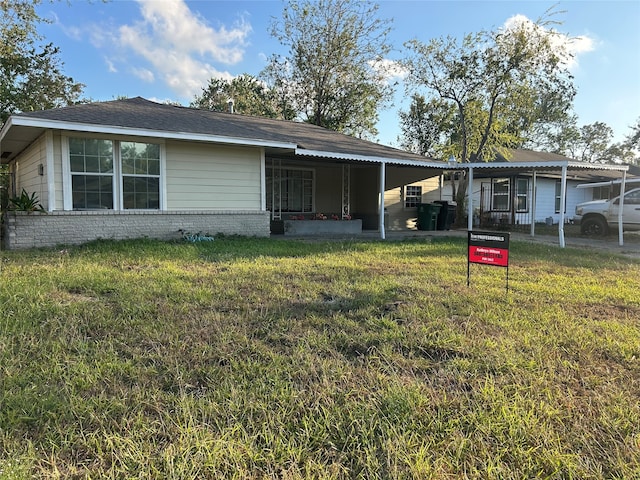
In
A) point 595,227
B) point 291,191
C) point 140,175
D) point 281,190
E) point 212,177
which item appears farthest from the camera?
point 291,191

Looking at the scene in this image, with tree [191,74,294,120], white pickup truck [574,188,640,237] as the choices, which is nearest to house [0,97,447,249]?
white pickup truck [574,188,640,237]

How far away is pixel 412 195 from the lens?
58.7 ft

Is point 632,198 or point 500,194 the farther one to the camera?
point 500,194

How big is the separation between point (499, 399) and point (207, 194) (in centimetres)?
908

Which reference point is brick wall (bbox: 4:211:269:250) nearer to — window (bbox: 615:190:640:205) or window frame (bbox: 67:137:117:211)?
window frame (bbox: 67:137:117:211)

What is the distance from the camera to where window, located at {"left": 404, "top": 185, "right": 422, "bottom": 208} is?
17.7 m

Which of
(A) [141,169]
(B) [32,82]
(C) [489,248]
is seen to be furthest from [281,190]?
(B) [32,82]

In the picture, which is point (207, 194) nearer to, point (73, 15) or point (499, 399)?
point (73, 15)

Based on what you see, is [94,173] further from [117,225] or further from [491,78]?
[491,78]

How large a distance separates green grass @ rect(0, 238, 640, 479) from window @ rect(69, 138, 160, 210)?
3.97 m

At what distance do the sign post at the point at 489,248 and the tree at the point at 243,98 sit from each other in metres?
21.0

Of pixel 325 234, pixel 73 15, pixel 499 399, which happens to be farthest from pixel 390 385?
pixel 73 15

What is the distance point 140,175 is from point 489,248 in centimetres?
804

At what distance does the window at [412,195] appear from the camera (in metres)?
17.7
